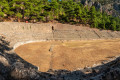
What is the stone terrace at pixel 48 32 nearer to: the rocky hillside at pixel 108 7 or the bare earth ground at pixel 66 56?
the bare earth ground at pixel 66 56

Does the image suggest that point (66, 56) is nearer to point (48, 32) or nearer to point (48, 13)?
point (48, 32)

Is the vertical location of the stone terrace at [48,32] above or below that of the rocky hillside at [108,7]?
below

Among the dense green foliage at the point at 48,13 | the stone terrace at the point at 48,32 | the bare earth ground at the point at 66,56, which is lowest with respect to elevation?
the bare earth ground at the point at 66,56

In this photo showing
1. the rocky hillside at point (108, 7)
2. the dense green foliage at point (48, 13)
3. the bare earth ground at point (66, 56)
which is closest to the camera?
the bare earth ground at point (66, 56)

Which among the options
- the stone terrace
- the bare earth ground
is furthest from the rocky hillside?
the bare earth ground

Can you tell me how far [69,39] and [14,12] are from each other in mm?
21306

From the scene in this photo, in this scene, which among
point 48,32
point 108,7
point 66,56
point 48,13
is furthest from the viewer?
point 108,7

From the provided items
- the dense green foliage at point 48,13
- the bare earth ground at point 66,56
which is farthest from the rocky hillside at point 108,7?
the bare earth ground at point 66,56

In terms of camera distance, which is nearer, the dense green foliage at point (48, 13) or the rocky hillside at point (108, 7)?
the dense green foliage at point (48, 13)

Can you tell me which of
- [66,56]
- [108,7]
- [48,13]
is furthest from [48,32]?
[108,7]

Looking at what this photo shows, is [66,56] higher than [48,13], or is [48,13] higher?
[48,13]

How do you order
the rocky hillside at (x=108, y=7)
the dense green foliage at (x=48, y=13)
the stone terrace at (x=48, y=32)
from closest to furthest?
the stone terrace at (x=48, y=32) → the dense green foliage at (x=48, y=13) → the rocky hillside at (x=108, y=7)

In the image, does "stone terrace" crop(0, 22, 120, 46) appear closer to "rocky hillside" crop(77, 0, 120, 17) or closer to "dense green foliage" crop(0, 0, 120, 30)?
"dense green foliage" crop(0, 0, 120, 30)

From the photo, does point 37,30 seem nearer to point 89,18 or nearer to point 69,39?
point 69,39
